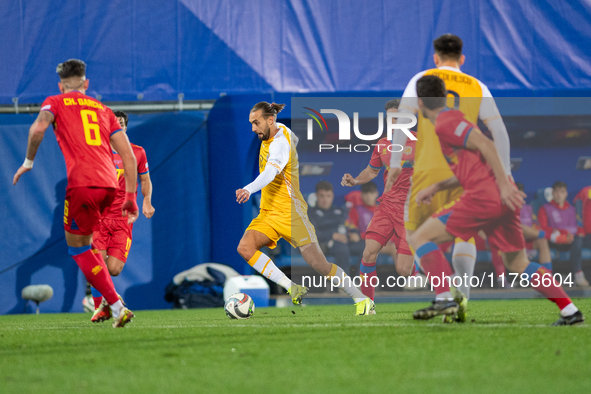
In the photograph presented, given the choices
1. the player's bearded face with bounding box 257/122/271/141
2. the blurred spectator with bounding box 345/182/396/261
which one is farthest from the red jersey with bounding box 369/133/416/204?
the player's bearded face with bounding box 257/122/271/141

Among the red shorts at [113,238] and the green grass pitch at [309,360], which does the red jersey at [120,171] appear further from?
the green grass pitch at [309,360]

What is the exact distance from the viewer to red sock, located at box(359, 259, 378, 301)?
6973mm

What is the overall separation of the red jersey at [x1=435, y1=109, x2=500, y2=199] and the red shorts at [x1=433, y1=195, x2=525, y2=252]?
0.07m

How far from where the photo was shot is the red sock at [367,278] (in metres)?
6.97

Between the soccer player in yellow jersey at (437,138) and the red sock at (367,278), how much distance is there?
6.64 ft

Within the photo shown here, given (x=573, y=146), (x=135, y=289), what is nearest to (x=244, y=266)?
(x=135, y=289)

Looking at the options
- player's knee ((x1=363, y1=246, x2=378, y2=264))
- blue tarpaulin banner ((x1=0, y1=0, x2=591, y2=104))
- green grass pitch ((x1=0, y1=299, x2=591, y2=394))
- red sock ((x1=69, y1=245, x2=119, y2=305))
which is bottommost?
green grass pitch ((x1=0, y1=299, x2=591, y2=394))

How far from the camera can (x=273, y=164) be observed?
618 cm

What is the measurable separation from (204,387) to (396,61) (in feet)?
28.5

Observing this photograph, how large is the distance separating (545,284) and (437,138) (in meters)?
1.24

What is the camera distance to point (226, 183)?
10.6 meters

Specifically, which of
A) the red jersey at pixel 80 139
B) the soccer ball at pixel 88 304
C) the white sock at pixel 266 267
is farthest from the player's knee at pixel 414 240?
the soccer ball at pixel 88 304

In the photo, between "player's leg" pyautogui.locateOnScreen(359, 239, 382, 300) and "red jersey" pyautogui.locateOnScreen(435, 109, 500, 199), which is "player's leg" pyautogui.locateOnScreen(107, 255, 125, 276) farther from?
"red jersey" pyautogui.locateOnScreen(435, 109, 500, 199)

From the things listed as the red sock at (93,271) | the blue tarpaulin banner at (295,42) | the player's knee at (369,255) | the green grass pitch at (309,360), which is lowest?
the green grass pitch at (309,360)
